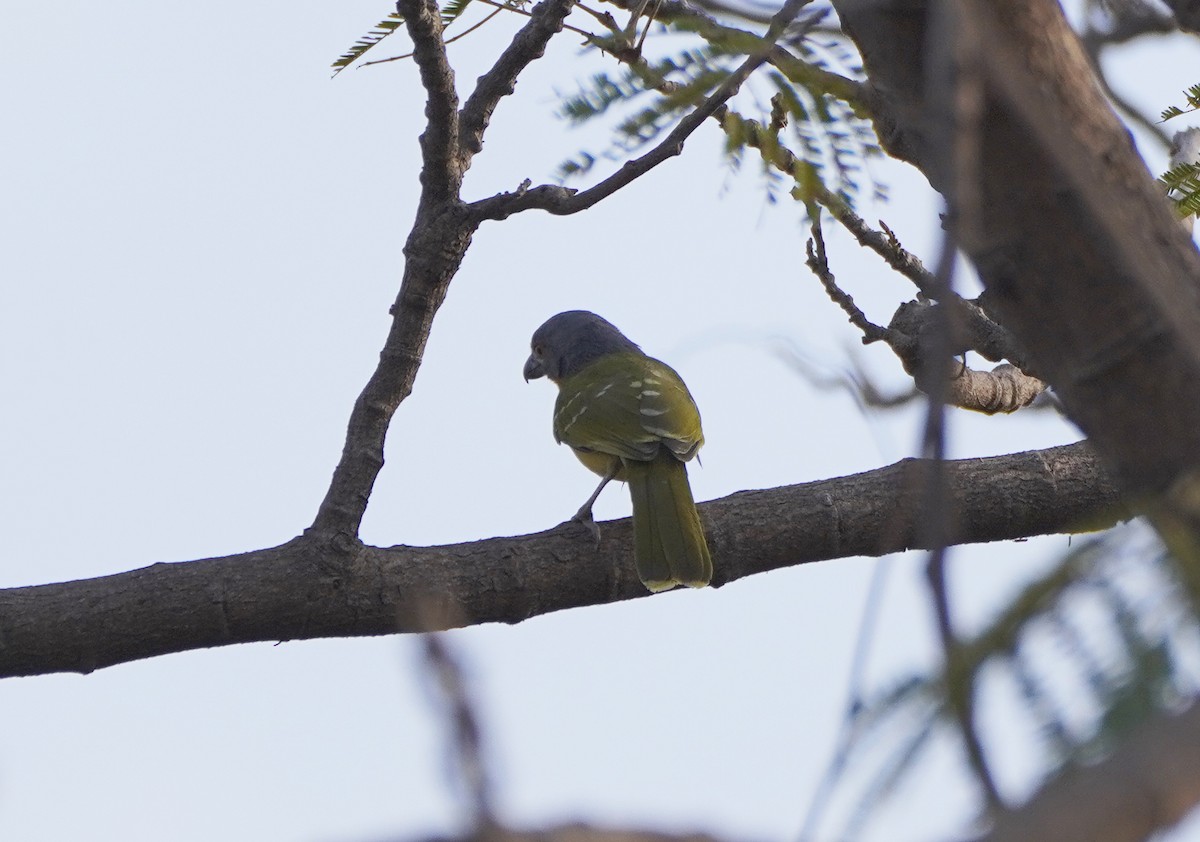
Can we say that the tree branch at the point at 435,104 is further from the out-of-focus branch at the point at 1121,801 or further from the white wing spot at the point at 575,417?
the out-of-focus branch at the point at 1121,801

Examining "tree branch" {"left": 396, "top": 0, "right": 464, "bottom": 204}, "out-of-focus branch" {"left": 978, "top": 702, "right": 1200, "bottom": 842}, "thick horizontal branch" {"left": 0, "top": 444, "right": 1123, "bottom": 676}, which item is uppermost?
"tree branch" {"left": 396, "top": 0, "right": 464, "bottom": 204}

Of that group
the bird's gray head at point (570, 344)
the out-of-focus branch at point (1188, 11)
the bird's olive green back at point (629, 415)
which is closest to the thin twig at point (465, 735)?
the out-of-focus branch at point (1188, 11)

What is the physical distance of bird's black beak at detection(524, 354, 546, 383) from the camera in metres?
8.16

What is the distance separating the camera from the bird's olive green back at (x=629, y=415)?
222 inches

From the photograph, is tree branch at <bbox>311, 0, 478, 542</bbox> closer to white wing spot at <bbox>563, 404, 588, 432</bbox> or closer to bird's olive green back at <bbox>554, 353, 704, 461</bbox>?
bird's olive green back at <bbox>554, 353, 704, 461</bbox>

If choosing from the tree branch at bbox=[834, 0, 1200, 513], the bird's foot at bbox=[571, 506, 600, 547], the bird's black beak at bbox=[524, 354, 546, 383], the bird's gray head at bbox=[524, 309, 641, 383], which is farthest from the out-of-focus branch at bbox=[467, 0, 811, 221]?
the bird's black beak at bbox=[524, 354, 546, 383]

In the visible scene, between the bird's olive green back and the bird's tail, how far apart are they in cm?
51

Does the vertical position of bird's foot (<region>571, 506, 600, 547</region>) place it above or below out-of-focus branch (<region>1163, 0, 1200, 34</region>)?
Answer: below

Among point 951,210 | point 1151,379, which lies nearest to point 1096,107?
point 1151,379

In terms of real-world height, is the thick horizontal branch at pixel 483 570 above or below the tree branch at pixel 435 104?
below

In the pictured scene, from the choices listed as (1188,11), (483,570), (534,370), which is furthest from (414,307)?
(534,370)

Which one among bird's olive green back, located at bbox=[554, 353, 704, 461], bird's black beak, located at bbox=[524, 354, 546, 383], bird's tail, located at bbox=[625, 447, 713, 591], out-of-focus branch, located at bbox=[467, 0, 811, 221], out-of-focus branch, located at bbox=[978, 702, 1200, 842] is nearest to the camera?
out-of-focus branch, located at bbox=[978, 702, 1200, 842]

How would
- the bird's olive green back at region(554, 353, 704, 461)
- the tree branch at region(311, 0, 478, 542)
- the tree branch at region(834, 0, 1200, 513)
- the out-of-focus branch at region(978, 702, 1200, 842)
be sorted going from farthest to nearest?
the bird's olive green back at region(554, 353, 704, 461)
the tree branch at region(311, 0, 478, 542)
the tree branch at region(834, 0, 1200, 513)
the out-of-focus branch at region(978, 702, 1200, 842)

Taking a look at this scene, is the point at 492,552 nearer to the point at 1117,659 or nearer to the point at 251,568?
the point at 251,568
